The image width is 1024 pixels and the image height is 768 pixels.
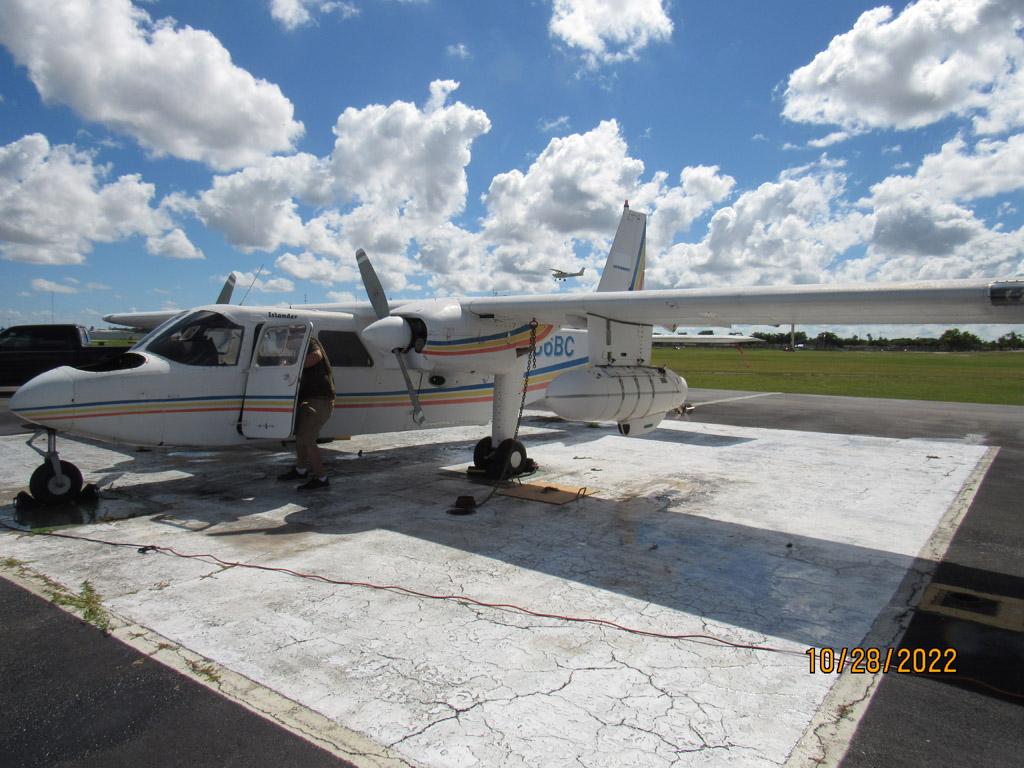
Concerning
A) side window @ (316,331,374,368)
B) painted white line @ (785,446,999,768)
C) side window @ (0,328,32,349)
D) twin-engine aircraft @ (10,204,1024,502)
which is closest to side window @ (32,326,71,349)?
side window @ (0,328,32,349)

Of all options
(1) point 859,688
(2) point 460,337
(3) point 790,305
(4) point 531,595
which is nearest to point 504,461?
(2) point 460,337

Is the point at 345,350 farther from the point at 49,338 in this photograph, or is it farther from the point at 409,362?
the point at 49,338

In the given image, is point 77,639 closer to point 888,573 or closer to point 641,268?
point 888,573

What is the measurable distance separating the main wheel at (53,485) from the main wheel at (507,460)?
5.31 m

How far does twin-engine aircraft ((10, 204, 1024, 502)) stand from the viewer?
641cm

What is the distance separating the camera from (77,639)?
4184 millimetres

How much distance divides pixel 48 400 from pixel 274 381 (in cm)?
242

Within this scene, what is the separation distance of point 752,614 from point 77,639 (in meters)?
4.74

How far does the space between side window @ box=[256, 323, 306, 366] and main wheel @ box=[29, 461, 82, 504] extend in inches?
99.0

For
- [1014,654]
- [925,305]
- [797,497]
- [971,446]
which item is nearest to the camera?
[1014,654]

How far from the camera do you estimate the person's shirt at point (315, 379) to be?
8.51 m

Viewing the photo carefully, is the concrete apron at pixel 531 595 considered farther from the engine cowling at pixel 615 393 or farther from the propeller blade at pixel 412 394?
the engine cowling at pixel 615 393

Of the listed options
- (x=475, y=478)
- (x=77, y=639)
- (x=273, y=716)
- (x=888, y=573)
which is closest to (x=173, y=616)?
(x=77, y=639)

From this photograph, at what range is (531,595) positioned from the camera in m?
5.05
